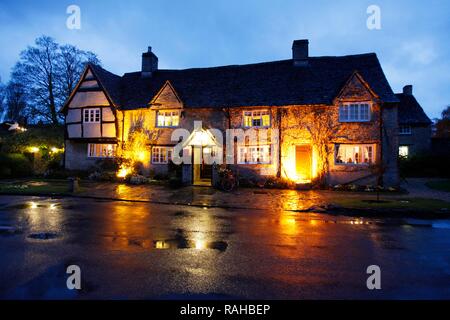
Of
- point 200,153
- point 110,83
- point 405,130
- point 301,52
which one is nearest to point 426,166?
point 405,130

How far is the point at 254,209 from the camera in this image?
11.8 metres

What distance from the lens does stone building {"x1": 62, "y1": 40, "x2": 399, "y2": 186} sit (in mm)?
18562

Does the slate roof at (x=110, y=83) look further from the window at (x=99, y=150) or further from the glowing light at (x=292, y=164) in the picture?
the glowing light at (x=292, y=164)

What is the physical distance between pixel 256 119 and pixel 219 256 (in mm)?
15618

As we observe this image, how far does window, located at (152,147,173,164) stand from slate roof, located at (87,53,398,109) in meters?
3.89

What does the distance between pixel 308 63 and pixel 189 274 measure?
70.5 ft

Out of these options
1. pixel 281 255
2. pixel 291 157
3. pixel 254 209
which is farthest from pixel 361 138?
pixel 281 255

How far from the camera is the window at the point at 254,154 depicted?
786 inches

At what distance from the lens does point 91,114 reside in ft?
73.5

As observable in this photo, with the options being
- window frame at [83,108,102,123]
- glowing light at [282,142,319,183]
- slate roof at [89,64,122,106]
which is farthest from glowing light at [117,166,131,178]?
glowing light at [282,142,319,183]

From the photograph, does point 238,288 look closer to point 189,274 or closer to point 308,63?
point 189,274

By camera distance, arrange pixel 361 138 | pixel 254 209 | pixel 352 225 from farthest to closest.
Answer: pixel 361 138 < pixel 254 209 < pixel 352 225

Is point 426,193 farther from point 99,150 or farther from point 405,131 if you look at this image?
point 99,150

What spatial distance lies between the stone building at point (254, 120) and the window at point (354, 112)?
0.07m
